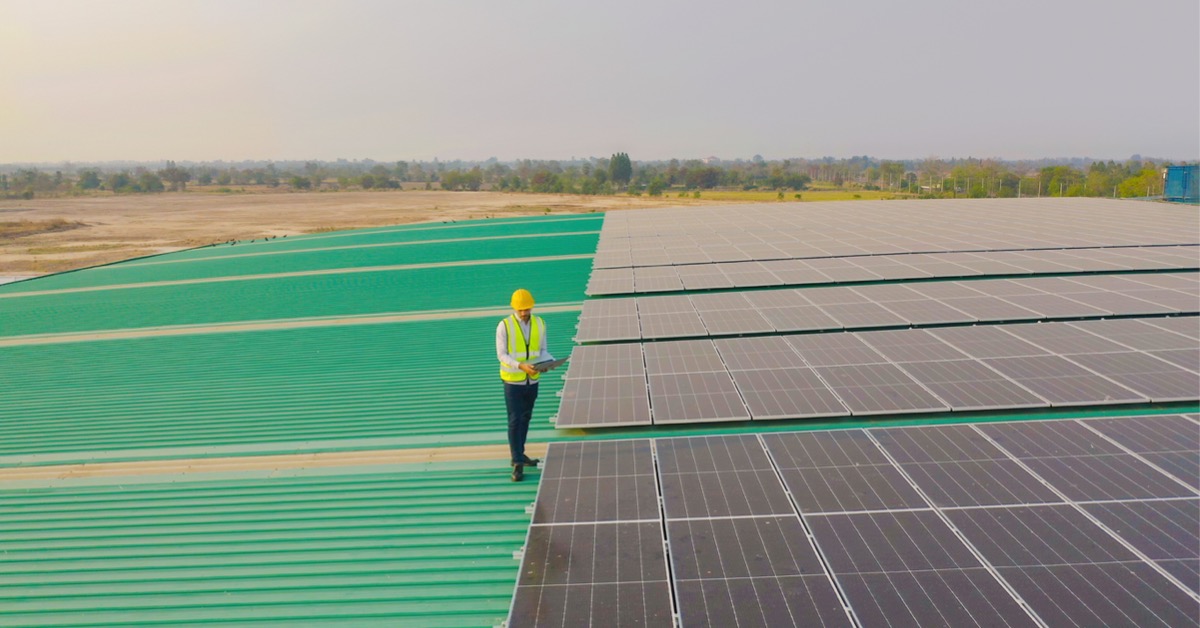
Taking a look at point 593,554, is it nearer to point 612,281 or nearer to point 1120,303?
point 612,281

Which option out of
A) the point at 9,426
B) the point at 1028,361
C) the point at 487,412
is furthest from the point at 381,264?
the point at 1028,361

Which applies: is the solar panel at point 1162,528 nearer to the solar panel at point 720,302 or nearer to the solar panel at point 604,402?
the solar panel at point 604,402

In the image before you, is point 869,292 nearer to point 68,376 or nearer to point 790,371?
point 790,371

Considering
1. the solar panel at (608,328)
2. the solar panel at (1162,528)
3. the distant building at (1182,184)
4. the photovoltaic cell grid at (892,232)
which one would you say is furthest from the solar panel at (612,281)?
the distant building at (1182,184)

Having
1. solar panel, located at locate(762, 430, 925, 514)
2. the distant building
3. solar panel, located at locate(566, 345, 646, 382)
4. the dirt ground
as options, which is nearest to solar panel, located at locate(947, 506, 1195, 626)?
solar panel, located at locate(762, 430, 925, 514)

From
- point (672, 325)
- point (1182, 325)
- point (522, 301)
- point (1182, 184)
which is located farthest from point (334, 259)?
point (1182, 184)

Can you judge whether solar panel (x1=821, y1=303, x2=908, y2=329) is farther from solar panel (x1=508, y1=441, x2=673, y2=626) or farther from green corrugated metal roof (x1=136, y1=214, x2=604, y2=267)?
green corrugated metal roof (x1=136, y1=214, x2=604, y2=267)
